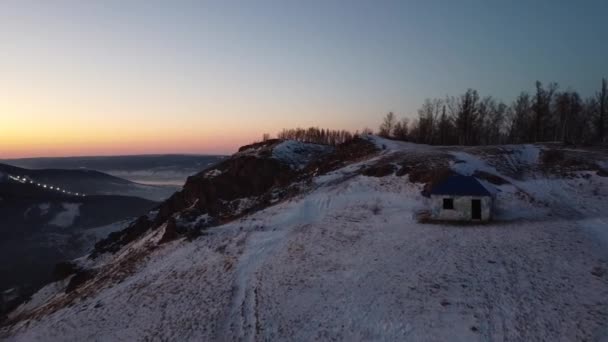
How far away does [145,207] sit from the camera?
120m

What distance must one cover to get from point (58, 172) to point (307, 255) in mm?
213805

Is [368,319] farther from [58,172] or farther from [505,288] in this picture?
[58,172]

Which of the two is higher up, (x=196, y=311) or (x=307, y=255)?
(x=307, y=255)

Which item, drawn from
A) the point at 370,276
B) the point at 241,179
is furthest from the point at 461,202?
the point at 241,179

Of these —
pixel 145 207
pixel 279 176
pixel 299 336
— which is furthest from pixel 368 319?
pixel 145 207

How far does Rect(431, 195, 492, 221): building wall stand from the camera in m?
27.6

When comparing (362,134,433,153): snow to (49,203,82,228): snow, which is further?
(49,203,82,228): snow

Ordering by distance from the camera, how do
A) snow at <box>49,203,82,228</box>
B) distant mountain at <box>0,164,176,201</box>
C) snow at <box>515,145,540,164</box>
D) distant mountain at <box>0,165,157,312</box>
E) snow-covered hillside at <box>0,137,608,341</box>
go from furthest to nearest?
distant mountain at <box>0,164,176,201</box>, snow at <box>49,203,82,228</box>, distant mountain at <box>0,165,157,312</box>, snow at <box>515,145,540,164</box>, snow-covered hillside at <box>0,137,608,341</box>

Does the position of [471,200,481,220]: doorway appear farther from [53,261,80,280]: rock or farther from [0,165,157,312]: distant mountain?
[0,165,157,312]: distant mountain

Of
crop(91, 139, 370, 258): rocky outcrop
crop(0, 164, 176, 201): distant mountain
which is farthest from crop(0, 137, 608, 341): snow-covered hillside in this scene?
crop(0, 164, 176, 201): distant mountain

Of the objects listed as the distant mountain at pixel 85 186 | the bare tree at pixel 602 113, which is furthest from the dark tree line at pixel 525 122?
the distant mountain at pixel 85 186

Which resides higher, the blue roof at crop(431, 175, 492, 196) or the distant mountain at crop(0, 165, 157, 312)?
the blue roof at crop(431, 175, 492, 196)

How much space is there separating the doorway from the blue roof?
1.96 ft

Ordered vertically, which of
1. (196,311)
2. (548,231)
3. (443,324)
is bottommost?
(196,311)
